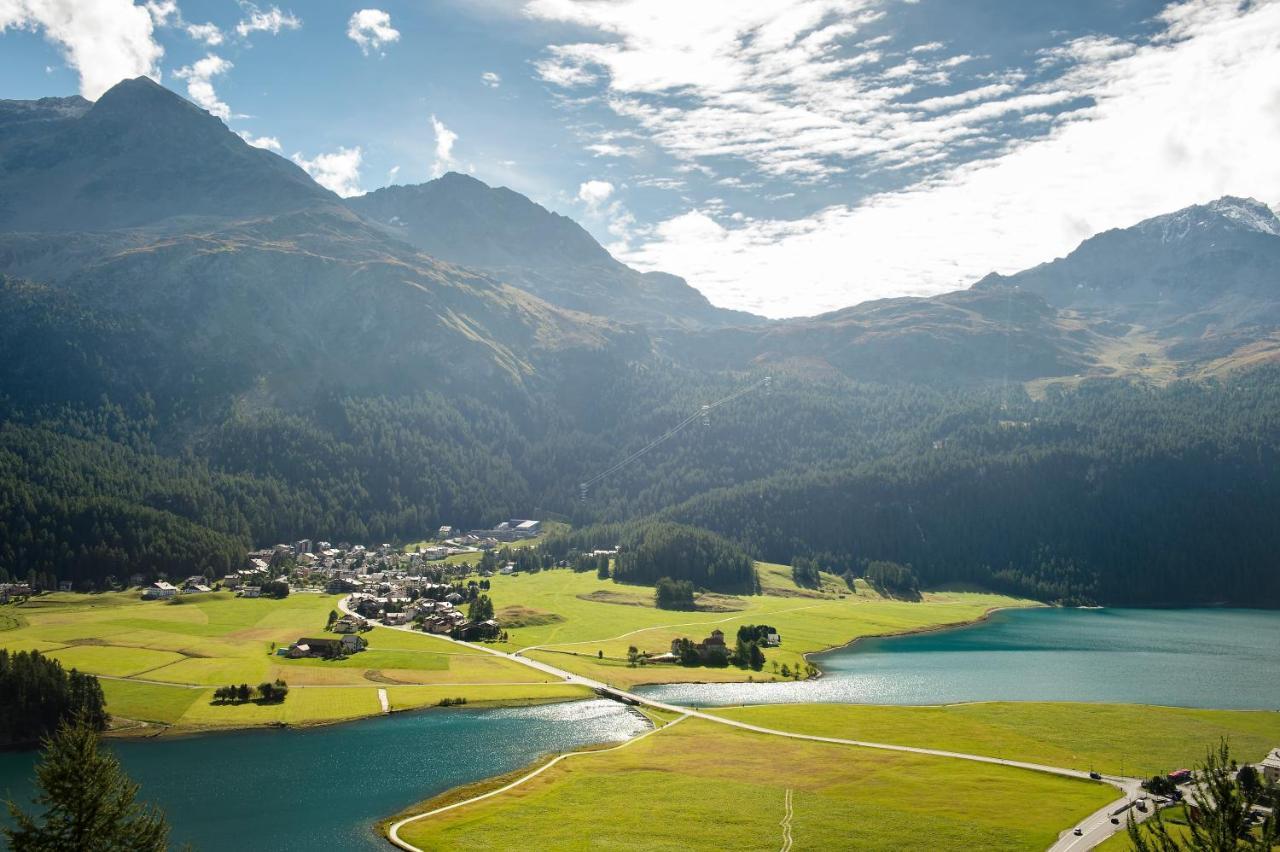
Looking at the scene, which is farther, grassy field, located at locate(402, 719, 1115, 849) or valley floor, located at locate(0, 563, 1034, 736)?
valley floor, located at locate(0, 563, 1034, 736)

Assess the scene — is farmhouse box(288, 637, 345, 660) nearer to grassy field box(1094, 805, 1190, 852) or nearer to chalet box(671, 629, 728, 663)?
chalet box(671, 629, 728, 663)

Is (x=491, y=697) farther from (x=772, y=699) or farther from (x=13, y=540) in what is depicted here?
(x=13, y=540)

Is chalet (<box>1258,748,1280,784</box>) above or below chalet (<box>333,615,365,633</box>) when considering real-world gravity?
below

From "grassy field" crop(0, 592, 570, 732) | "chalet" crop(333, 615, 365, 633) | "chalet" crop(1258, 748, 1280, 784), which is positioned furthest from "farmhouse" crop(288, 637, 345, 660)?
"chalet" crop(1258, 748, 1280, 784)

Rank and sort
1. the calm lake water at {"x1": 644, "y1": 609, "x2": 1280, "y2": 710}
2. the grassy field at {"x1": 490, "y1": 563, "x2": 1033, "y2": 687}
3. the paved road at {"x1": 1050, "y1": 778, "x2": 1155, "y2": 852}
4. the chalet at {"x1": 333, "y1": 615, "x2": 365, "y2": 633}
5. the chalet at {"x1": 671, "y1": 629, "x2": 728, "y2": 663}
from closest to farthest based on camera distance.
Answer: the paved road at {"x1": 1050, "y1": 778, "x2": 1155, "y2": 852} < the calm lake water at {"x1": 644, "y1": 609, "x2": 1280, "y2": 710} < the grassy field at {"x1": 490, "y1": 563, "x2": 1033, "y2": 687} < the chalet at {"x1": 671, "y1": 629, "x2": 728, "y2": 663} < the chalet at {"x1": 333, "y1": 615, "x2": 365, "y2": 633}

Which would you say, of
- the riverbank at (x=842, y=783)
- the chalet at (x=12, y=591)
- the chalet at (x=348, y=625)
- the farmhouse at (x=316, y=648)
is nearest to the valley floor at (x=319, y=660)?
the farmhouse at (x=316, y=648)

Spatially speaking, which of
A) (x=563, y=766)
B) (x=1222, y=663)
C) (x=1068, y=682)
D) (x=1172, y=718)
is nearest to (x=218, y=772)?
(x=563, y=766)

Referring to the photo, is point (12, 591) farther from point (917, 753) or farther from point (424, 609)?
point (917, 753)

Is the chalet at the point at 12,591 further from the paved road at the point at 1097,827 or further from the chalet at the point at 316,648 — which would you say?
the paved road at the point at 1097,827

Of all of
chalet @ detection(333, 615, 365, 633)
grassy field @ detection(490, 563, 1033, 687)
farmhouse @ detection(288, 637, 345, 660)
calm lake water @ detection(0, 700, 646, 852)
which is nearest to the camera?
calm lake water @ detection(0, 700, 646, 852)
